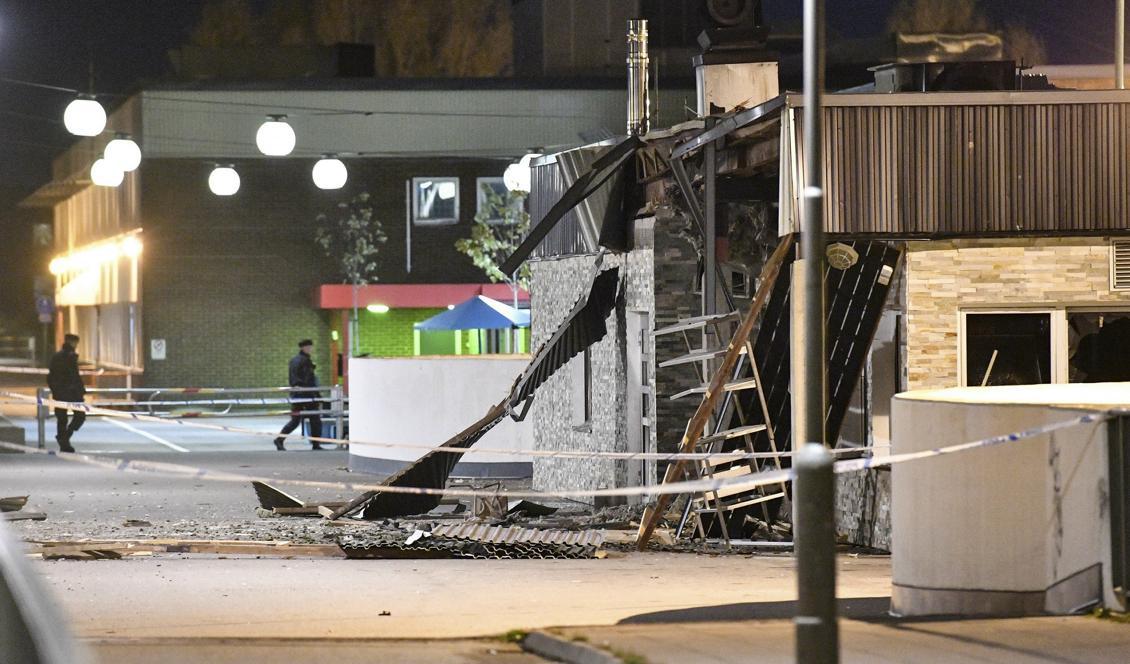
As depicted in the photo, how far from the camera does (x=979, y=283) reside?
14.7m

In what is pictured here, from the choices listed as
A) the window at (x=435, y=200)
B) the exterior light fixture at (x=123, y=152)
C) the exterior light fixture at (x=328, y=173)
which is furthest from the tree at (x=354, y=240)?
the exterior light fixture at (x=123, y=152)

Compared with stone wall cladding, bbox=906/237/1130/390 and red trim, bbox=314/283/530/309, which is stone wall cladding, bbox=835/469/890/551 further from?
red trim, bbox=314/283/530/309

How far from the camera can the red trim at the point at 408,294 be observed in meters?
44.8

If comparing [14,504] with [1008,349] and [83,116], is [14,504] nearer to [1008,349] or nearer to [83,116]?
[83,116]

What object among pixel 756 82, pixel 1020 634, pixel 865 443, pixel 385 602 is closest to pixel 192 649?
pixel 385 602

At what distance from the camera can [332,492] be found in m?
21.9

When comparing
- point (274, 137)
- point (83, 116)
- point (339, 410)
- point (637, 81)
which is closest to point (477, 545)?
point (637, 81)

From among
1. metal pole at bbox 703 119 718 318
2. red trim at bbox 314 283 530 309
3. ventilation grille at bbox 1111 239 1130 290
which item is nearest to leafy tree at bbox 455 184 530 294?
red trim at bbox 314 283 530 309

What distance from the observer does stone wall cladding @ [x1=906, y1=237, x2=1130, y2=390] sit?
576 inches

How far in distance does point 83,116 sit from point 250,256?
2252 cm

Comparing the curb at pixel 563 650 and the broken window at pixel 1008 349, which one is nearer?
the curb at pixel 563 650

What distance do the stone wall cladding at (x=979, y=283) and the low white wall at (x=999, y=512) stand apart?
455 centimetres

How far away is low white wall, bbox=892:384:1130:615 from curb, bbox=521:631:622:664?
2511 millimetres

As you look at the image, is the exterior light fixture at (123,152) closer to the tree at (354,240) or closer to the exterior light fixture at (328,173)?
the exterior light fixture at (328,173)
